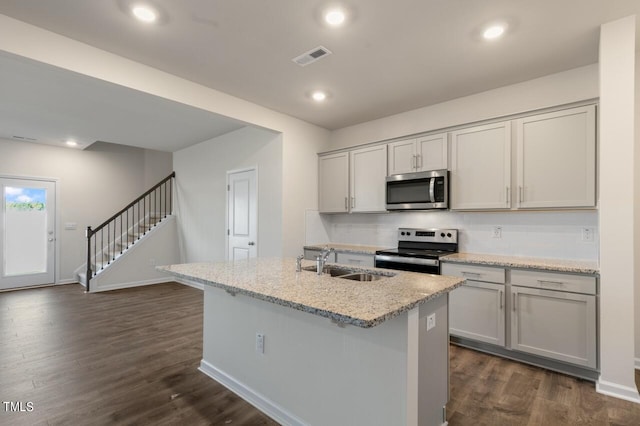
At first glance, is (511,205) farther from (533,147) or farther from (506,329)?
(506,329)

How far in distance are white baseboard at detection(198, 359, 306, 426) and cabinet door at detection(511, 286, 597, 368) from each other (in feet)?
6.88

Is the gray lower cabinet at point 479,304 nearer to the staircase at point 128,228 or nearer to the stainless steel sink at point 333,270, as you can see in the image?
the stainless steel sink at point 333,270

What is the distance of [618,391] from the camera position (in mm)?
2293

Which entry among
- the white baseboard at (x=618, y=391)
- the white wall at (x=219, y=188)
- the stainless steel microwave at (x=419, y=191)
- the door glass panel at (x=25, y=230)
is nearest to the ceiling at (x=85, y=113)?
the white wall at (x=219, y=188)

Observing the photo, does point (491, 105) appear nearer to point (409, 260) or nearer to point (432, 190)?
point (432, 190)

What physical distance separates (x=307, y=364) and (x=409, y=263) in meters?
1.88

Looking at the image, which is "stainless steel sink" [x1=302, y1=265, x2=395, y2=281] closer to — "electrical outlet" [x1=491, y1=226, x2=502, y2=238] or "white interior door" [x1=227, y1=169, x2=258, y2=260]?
"electrical outlet" [x1=491, y1=226, x2=502, y2=238]

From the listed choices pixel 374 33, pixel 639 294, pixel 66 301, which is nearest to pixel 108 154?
pixel 66 301

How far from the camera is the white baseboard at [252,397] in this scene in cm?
200

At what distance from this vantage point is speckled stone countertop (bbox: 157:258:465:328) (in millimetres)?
1379

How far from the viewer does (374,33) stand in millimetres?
2461

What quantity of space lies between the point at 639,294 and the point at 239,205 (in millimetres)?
4770

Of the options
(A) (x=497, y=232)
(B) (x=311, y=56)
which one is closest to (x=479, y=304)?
(A) (x=497, y=232)

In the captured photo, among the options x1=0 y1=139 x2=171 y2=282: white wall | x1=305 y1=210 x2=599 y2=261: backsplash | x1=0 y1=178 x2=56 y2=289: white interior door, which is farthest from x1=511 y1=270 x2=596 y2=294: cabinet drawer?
x1=0 y1=178 x2=56 y2=289: white interior door
